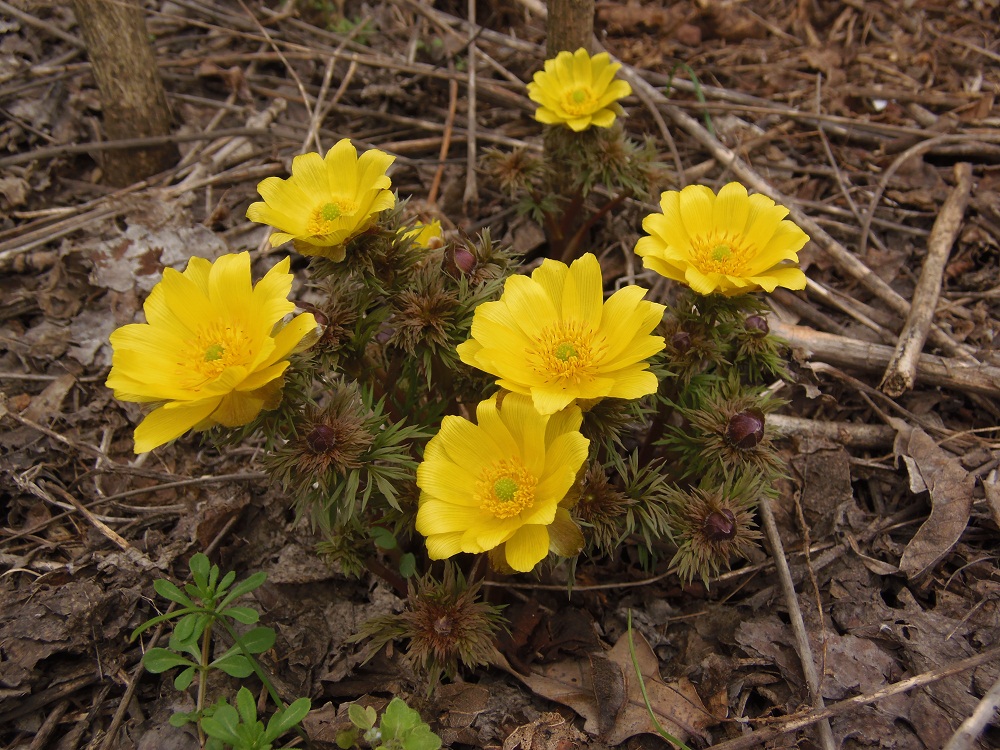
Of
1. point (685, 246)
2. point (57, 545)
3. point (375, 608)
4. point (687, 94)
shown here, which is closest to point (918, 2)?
point (687, 94)

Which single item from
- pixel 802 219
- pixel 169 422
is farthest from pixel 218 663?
pixel 802 219

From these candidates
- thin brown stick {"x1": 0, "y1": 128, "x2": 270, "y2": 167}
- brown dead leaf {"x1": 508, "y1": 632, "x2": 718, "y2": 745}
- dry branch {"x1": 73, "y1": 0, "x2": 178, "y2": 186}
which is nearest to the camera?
brown dead leaf {"x1": 508, "y1": 632, "x2": 718, "y2": 745}

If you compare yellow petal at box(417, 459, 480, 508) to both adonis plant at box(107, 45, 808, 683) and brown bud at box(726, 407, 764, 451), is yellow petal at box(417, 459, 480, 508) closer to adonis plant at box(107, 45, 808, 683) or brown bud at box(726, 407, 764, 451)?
adonis plant at box(107, 45, 808, 683)

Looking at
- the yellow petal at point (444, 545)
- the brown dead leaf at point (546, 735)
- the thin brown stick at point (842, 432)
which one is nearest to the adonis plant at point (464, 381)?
the yellow petal at point (444, 545)

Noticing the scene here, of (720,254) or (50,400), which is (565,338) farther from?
(50,400)

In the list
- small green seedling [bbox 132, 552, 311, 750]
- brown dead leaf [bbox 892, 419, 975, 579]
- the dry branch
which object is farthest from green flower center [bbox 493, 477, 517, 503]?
the dry branch

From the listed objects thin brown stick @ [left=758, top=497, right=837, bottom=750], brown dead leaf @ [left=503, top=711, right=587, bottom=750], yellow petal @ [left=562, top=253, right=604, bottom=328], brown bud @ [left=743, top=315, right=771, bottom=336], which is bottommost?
brown dead leaf @ [left=503, top=711, right=587, bottom=750]
